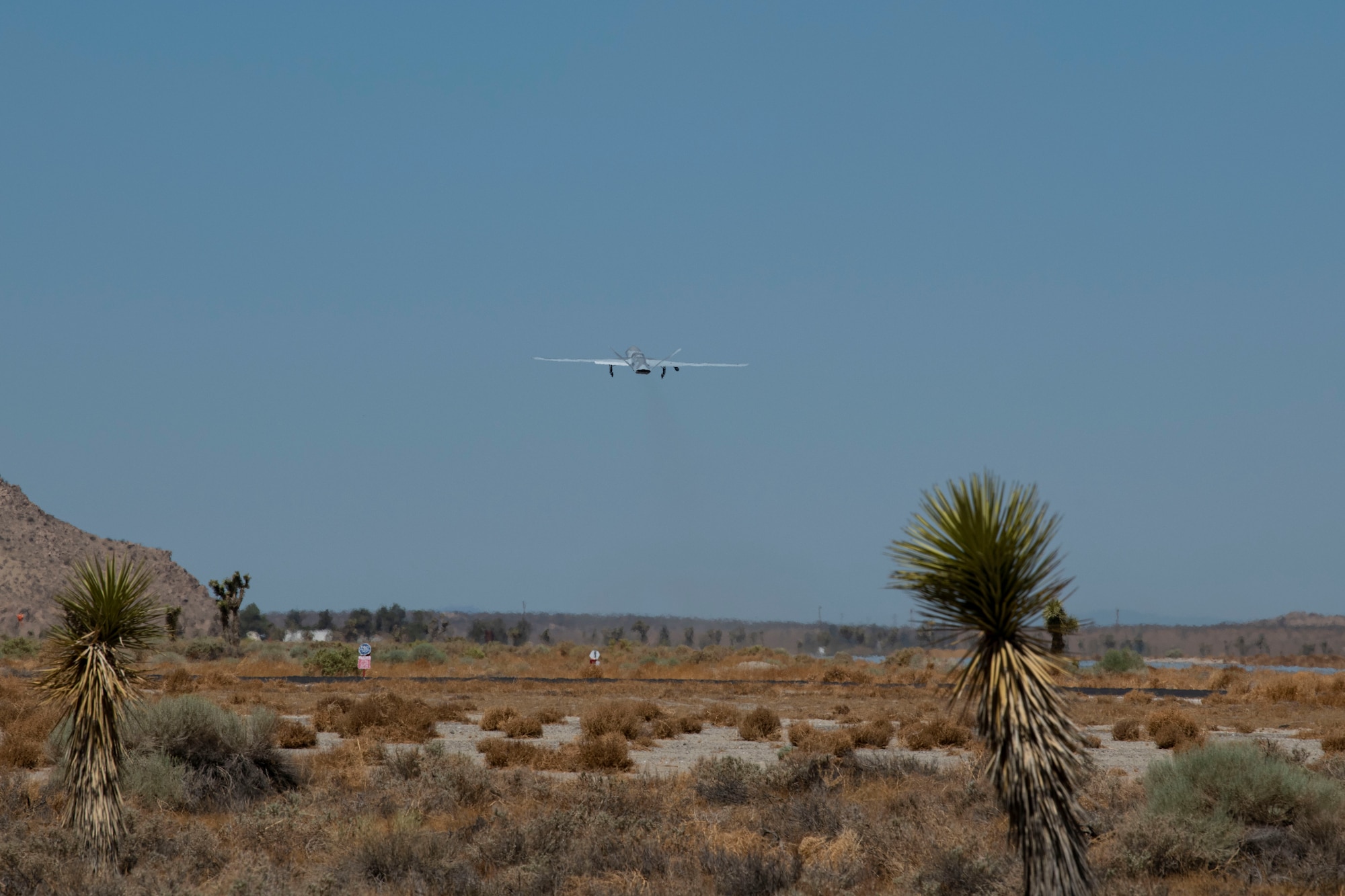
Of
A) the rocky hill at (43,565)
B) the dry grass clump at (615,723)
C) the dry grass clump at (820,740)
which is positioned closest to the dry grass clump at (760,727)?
the dry grass clump at (820,740)

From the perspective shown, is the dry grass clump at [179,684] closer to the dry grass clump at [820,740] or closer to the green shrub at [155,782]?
the green shrub at [155,782]

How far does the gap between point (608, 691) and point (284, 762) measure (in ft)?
74.7

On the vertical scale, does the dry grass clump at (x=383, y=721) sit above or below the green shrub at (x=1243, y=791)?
below

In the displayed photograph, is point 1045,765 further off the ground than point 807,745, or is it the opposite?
point 1045,765

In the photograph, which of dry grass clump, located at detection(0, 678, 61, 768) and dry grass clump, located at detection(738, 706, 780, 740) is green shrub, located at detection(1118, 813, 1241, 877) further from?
dry grass clump, located at detection(738, 706, 780, 740)

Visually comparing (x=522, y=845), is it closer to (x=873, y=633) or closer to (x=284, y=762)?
(x=284, y=762)

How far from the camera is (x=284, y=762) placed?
62.8 feet

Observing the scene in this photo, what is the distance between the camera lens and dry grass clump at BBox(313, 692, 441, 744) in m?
25.5

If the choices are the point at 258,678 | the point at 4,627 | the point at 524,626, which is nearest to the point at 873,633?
the point at 524,626

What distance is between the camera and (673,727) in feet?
93.7

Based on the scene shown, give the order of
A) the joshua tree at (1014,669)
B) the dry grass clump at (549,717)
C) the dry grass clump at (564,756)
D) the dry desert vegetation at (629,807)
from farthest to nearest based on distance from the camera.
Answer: the dry grass clump at (549,717) → the dry grass clump at (564,756) → the dry desert vegetation at (629,807) → the joshua tree at (1014,669)

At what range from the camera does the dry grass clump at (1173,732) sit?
2548 cm

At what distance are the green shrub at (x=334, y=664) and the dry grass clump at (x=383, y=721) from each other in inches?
900

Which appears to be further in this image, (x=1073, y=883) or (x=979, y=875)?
(x=979, y=875)
